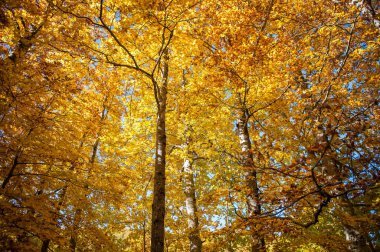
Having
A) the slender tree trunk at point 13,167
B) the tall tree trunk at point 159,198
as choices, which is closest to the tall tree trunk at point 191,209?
the tall tree trunk at point 159,198

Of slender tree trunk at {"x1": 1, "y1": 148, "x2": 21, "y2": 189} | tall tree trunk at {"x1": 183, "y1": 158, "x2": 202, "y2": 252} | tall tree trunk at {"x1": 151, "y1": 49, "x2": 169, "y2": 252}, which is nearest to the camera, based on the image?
tall tree trunk at {"x1": 151, "y1": 49, "x2": 169, "y2": 252}

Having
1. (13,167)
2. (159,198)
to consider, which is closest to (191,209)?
(159,198)

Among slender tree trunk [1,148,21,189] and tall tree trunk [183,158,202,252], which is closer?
slender tree trunk [1,148,21,189]

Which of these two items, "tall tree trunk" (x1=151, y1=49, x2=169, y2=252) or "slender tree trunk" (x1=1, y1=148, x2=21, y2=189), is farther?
"slender tree trunk" (x1=1, y1=148, x2=21, y2=189)

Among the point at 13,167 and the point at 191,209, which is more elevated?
the point at 13,167

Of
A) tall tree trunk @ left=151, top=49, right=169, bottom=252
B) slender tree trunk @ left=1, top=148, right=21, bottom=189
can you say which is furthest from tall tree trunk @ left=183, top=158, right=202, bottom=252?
slender tree trunk @ left=1, top=148, right=21, bottom=189

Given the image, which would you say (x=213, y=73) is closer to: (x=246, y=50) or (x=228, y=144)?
(x=246, y=50)

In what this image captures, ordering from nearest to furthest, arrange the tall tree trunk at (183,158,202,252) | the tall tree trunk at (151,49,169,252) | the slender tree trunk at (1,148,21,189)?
the tall tree trunk at (151,49,169,252) → the slender tree trunk at (1,148,21,189) → the tall tree trunk at (183,158,202,252)

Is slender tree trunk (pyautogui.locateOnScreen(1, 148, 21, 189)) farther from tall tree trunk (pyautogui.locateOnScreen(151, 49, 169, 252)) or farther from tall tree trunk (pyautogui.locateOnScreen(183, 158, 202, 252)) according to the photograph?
tall tree trunk (pyautogui.locateOnScreen(183, 158, 202, 252))

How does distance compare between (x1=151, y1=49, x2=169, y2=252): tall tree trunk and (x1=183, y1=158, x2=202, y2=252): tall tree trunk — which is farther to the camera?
(x1=183, y1=158, x2=202, y2=252): tall tree trunk

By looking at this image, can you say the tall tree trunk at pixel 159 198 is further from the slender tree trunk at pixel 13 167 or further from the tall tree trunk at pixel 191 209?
the slender tree trunk at pixel 13 167

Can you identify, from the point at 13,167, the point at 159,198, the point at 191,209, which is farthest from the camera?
the point at 191,209

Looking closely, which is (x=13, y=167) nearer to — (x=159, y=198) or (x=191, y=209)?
(x=159, y=198)

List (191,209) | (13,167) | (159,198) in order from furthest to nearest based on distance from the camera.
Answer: (191,209), (13,167), (159,198)
